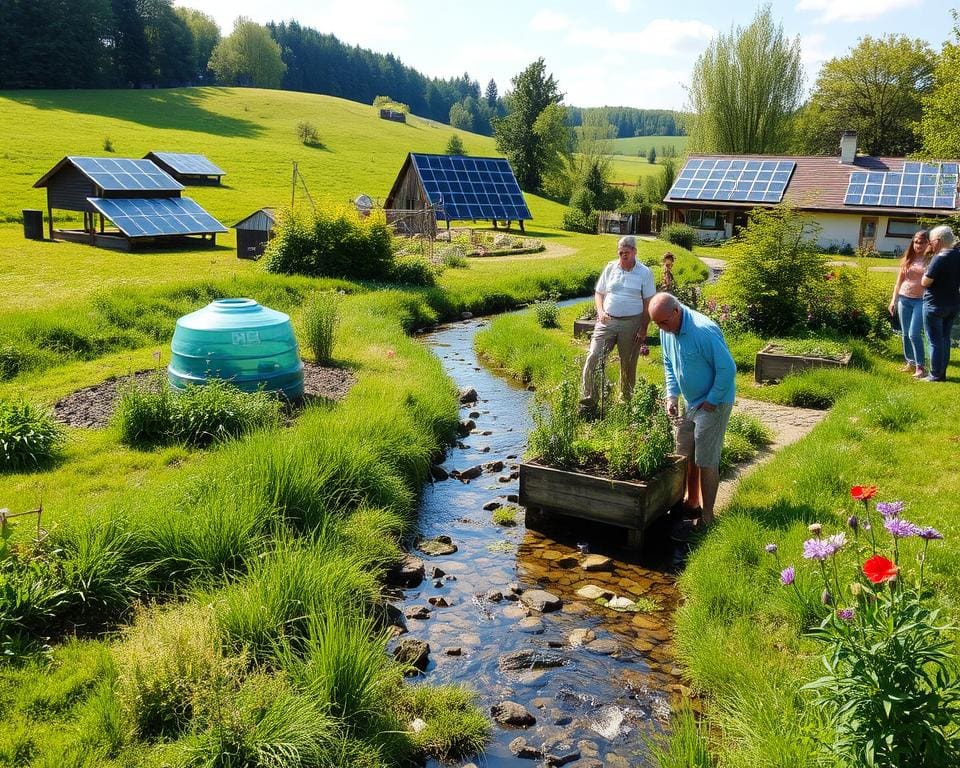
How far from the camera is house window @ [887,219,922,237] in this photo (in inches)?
1629

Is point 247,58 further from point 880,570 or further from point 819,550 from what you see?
point 880,570

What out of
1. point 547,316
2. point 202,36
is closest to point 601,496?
point 547,316

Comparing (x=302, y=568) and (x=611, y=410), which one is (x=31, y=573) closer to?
(x=302, y=568)

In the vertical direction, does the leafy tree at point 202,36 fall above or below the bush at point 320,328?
above

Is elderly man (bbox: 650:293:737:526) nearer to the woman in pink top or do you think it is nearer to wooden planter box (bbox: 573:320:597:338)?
the woman in pink top

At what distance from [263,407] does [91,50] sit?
88.5 metres

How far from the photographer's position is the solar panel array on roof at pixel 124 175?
28625 mm

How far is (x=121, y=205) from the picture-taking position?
2855cm

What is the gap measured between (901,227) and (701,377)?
4163cm

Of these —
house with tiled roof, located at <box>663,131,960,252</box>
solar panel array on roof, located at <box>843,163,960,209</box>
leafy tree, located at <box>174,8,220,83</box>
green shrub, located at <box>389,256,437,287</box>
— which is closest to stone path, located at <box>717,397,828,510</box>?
green shrub, located at <box>389,256,437,287</box>

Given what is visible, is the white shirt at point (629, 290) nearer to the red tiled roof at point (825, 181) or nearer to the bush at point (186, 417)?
the bush at point (186, 417)

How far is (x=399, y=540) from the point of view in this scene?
24.9ft

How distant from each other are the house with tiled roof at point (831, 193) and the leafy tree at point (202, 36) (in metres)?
80.8

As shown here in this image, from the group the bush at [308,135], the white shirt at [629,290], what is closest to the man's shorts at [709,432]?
the white shirt at [629,290]
